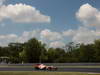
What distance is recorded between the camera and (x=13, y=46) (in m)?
151

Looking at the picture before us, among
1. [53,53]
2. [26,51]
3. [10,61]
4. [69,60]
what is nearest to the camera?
[69,60]

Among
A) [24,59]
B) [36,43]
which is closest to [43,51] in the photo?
[36,43]

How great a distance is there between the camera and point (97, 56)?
332ft

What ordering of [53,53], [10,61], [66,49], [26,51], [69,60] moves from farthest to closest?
[66,49], [53,53], [26,51], [10,61], [69,60]

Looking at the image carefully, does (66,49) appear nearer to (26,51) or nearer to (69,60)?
(26,51)

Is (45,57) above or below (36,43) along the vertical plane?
below

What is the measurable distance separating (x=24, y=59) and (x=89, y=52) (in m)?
32.0

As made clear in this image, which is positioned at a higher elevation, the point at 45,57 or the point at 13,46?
the point at 13,46

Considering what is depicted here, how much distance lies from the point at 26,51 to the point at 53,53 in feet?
50.6

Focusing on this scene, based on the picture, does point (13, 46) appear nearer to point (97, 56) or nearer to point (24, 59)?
point (24, 59)

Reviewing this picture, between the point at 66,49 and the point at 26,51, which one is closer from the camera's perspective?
the point at 26,51

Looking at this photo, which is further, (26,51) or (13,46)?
(13,46)

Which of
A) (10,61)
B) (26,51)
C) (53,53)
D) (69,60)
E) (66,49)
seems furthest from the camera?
(66,49)

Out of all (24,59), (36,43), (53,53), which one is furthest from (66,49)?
(24,59)
